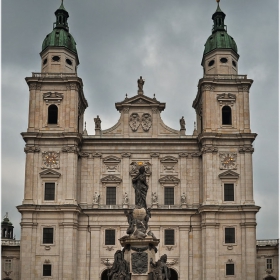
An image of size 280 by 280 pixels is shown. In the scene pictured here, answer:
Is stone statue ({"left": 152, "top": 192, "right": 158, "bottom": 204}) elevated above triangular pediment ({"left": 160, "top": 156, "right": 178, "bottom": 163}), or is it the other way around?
triangular pediment ({"left": 160, "top": 156, "right": 178, "bottom": 163})

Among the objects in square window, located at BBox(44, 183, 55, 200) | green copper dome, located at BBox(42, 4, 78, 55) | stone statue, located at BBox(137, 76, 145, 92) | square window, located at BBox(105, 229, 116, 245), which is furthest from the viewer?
green copper dome, located at BBox(42, 4, 78, 55)

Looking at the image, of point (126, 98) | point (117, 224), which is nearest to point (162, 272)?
point (117, 224)

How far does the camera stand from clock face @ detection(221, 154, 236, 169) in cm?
5328

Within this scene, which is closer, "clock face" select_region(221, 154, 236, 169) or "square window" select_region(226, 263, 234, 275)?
"square window" select_region(226, 263, 234, 275)

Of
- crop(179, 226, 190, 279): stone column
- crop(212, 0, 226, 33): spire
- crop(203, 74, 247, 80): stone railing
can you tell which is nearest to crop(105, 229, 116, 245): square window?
crop(179, 226, 190, 279): stone column

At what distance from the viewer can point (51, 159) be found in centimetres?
5344

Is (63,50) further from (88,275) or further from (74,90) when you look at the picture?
(88,275)

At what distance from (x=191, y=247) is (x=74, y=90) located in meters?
17.6

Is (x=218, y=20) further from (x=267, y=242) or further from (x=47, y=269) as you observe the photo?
(x=47, y=269)

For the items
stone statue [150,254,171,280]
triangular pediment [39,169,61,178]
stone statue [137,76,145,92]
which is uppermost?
stone statue [137,76,145,92]

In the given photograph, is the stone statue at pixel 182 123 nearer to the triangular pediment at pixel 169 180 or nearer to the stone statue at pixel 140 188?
the triangular pediment at pixel 169 180

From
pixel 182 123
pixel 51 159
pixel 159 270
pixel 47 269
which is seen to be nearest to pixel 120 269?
pixel 159 270

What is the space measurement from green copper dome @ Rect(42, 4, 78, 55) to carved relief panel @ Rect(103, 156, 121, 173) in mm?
11606

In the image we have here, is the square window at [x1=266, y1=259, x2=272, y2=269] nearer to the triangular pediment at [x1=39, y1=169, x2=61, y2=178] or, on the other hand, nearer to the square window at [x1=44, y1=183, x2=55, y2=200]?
the square window at [x1=44, y1=183, x2=55, y2=200]
